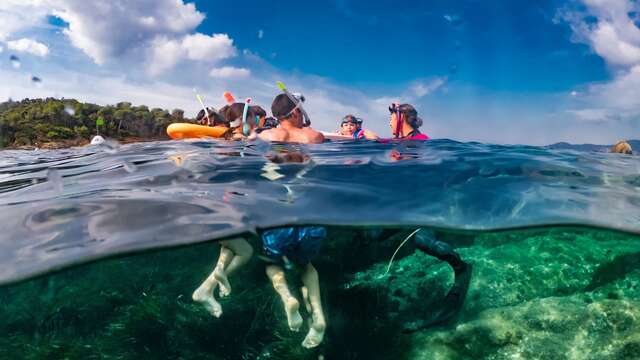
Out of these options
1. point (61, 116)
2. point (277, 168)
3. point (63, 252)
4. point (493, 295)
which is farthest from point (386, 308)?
point (61, 116)

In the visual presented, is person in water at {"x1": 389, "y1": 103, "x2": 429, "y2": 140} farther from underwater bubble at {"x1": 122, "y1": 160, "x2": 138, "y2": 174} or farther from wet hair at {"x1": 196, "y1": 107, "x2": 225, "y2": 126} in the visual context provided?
underwater bubble at {"x1": 122, "y1": 160, "x2": 138, "y2": 174}

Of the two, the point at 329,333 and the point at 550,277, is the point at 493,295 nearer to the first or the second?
the point at 550,277

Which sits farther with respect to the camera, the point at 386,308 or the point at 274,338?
the point at 386,308

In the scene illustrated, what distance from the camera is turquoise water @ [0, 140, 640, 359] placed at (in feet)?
20.3

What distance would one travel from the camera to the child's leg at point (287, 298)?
5.51 m

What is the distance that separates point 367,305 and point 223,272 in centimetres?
333

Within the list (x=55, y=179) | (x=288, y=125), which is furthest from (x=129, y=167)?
(x=288, y=125)

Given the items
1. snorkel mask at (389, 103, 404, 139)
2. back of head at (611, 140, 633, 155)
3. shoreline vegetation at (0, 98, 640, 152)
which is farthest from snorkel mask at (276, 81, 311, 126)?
shoreline vegetation at (0, 98, 640, 152)

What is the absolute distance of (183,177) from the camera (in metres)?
7.18

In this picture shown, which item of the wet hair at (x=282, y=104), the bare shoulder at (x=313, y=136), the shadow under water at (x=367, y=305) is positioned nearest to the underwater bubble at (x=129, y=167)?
the shadow under water at (x=367, y=305)

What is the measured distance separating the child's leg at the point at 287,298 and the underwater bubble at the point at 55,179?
13.8ft

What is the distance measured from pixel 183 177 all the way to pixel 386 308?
4864 mm

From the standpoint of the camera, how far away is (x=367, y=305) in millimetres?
8078

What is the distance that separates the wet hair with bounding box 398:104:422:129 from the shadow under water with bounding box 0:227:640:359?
3.58m
